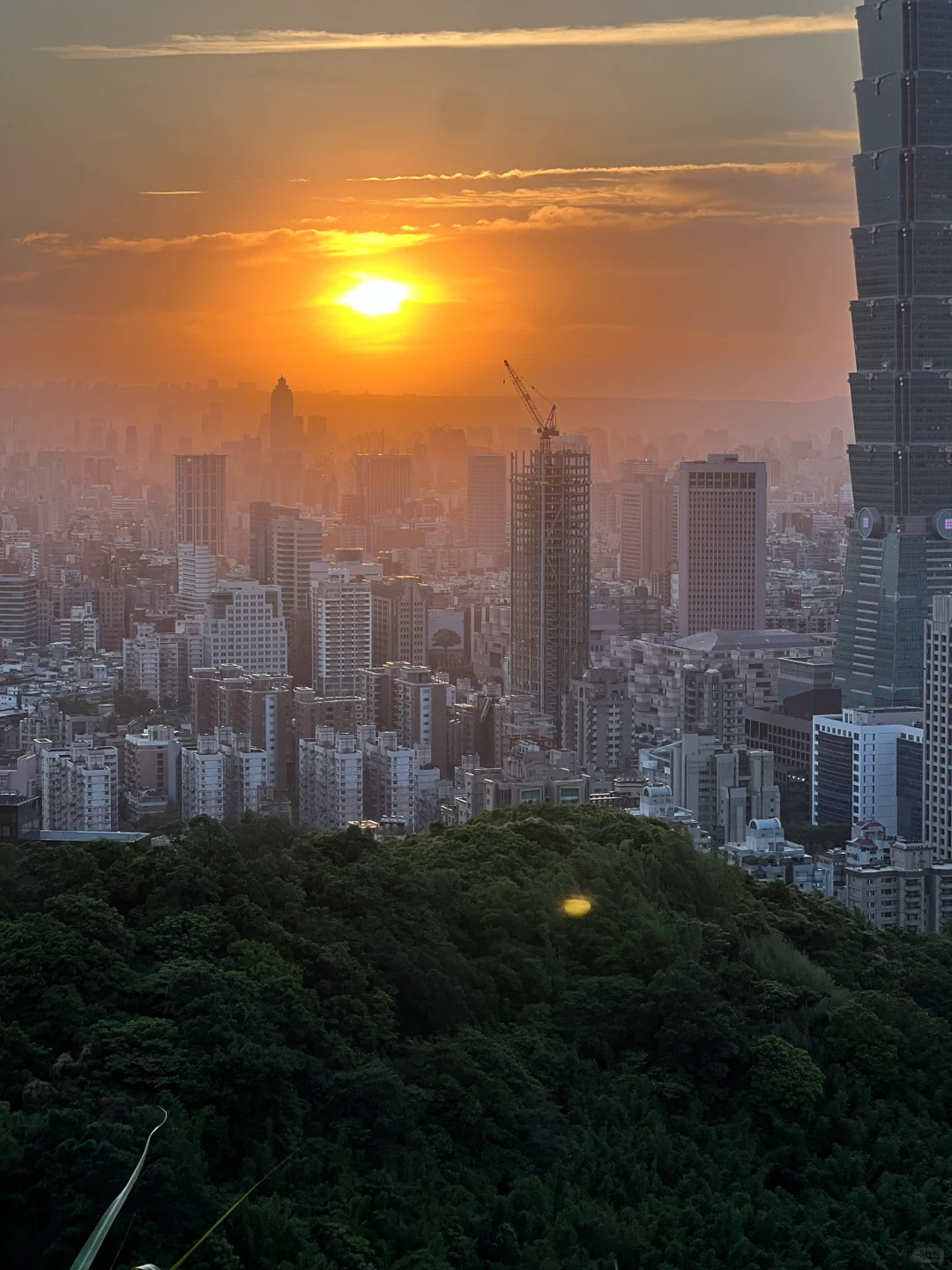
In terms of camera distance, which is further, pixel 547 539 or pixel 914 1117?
pixel 547 539

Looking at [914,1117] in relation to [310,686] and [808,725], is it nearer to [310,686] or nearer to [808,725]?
[808,725]

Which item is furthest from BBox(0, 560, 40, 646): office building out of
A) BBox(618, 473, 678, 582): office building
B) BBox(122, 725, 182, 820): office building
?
BBox(618, 473, 678, 582): office building

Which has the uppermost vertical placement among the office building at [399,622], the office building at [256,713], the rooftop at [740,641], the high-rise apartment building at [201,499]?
the high-rise apartment building at [201,499]

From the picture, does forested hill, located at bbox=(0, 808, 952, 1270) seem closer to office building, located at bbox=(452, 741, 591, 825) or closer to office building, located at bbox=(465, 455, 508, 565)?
office building, located at bbox=(452, 741, 591, 825)

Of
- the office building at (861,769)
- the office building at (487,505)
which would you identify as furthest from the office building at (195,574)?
A: the office building at (861,769)

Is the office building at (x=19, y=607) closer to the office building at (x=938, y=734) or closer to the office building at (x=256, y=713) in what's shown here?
the office building at (x=256, y=713)

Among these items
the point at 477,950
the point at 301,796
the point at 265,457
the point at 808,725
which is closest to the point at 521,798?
the point at 301,796
